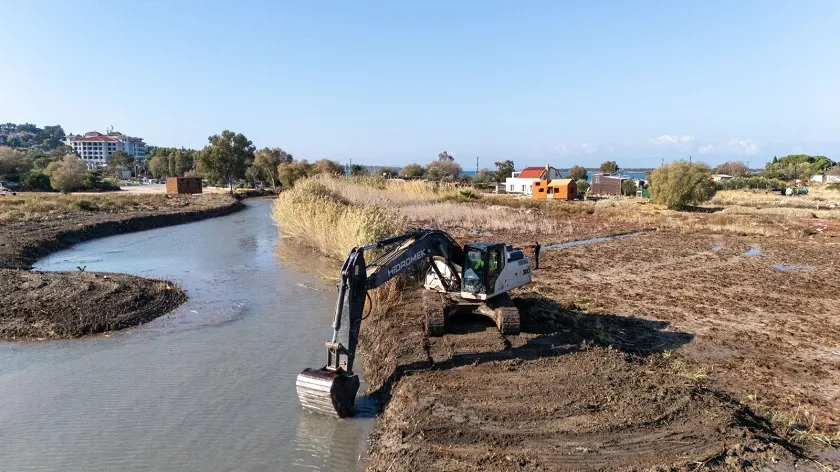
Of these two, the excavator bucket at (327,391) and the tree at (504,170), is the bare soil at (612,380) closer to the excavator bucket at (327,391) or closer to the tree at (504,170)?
the excavator bucket at (327,391)

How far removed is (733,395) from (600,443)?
10.4ft

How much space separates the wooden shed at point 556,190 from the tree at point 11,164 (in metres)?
59.2

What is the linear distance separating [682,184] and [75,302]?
40644 mm

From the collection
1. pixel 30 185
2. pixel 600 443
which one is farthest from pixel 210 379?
pixel 30 185

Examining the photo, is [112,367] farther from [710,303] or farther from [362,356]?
[710,303]

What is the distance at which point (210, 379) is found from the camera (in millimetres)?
8891

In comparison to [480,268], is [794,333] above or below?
below

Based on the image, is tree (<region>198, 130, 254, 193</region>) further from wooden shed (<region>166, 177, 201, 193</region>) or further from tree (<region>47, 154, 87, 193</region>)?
tree (<region>47, 154, 87, 193</region>)

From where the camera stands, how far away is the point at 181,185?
56.8 m

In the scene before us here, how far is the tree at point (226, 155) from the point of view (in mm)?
62906

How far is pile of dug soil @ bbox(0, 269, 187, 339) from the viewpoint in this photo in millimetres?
11133

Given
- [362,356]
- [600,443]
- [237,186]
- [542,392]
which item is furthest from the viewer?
[237,186]

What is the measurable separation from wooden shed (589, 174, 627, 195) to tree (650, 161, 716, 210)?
17006mm

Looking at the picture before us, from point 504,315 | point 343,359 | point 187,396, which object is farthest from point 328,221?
point 343,359
